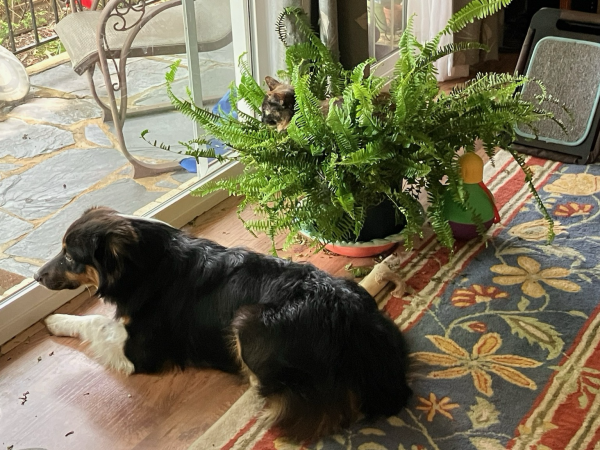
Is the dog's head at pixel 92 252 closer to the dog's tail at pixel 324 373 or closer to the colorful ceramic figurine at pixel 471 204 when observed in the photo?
the dog's tail at pixel 324 373

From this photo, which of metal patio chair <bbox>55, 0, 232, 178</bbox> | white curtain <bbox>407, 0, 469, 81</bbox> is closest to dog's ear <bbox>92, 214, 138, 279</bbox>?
metal patio chair <bbox>55, 0, 232, 178</bbox>

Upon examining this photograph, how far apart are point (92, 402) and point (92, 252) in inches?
16.7

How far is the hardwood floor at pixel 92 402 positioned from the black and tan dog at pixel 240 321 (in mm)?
56

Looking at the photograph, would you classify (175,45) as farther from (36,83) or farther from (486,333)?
(486,333)

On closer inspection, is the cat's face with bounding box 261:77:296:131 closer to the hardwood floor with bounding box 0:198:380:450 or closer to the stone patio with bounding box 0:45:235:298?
A: the stone patio with bounding box 0:45:235:298

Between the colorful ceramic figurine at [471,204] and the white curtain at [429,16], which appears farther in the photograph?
the white curtain at [429,16]

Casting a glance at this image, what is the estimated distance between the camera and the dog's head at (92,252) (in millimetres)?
1774

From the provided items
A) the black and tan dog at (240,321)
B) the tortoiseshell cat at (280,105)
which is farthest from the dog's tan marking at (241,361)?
the tortoiseshell cat at (280,105)

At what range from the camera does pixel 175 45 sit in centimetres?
263

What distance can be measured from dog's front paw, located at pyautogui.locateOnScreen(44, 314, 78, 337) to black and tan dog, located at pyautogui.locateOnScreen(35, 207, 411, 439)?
6 cm

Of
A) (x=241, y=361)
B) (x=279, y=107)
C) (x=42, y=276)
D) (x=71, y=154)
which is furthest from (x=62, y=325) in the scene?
(x=279, y=107)

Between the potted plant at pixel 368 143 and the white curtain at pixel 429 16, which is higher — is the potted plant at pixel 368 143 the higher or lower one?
the lower one

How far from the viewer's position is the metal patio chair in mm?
2436

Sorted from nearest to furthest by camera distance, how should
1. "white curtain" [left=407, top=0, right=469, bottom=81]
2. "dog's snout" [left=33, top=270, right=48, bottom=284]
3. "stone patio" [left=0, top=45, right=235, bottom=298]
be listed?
"dog's snout" [left=33, top=270, right=48, bottom=284] < "stone patio" [left=0, top=45, right=235, bottom=298] < "white curtain" [left=407, top=0, right=469, bottom=81]
